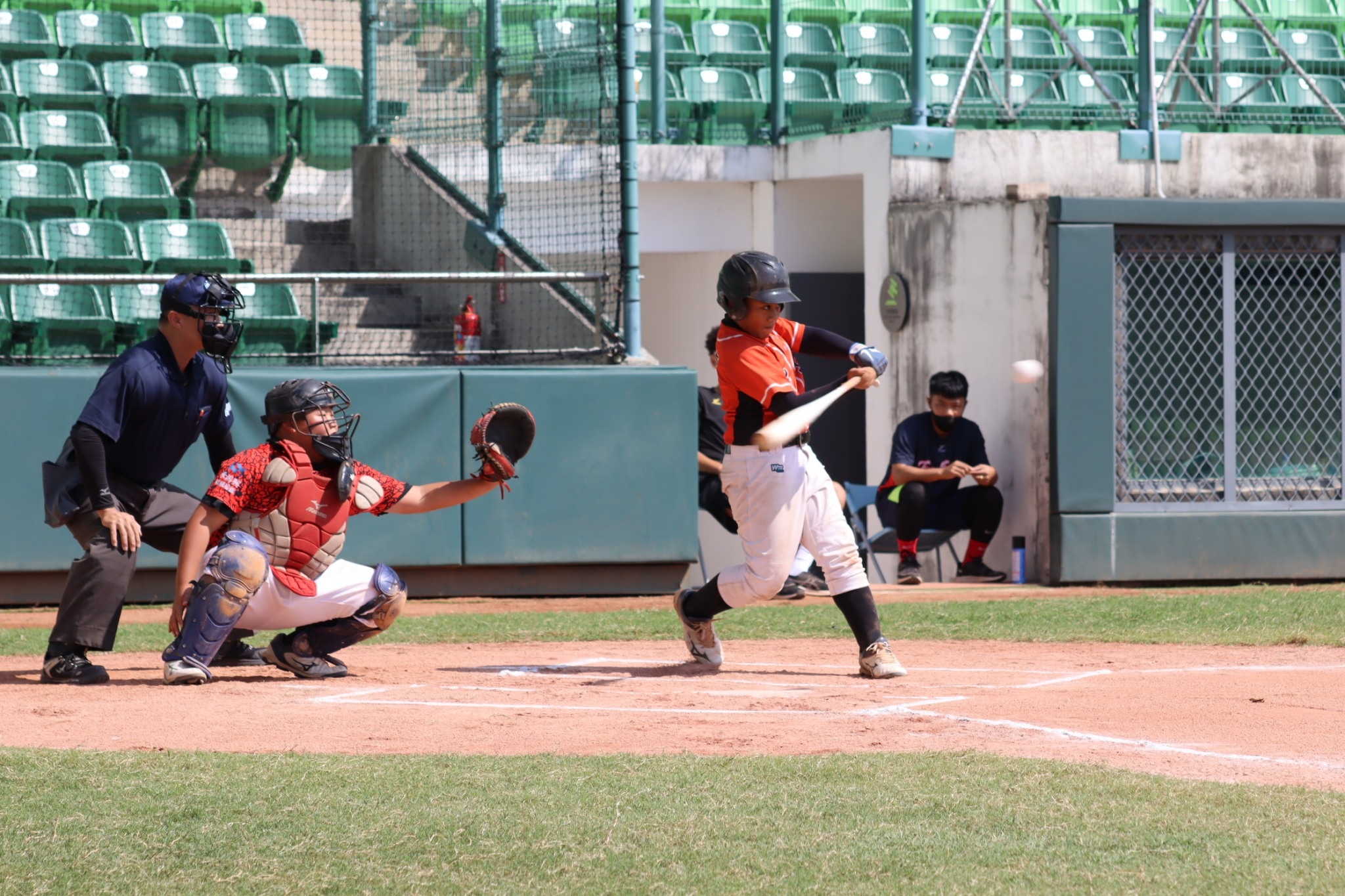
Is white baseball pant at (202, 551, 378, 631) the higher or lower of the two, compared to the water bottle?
higher

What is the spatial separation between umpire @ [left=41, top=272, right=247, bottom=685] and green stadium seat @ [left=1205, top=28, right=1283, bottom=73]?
9.46 metres

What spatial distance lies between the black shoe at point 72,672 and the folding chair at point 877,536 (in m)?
5.56

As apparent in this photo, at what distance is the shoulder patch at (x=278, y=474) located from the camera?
581 cm

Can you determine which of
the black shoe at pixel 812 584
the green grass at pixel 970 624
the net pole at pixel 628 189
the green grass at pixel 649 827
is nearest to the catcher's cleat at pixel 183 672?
the green grass at pixel 649 827

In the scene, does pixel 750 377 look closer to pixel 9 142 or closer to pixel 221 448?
pixel 221 448

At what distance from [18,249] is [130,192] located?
1392mm

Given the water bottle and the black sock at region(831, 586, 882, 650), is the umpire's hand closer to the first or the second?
the black sock at region(831, 586, 882, 650)

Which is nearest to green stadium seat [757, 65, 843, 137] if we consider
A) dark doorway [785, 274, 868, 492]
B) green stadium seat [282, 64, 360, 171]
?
dark doorway [785, 274, 868, 492]

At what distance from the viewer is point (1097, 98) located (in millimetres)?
13023

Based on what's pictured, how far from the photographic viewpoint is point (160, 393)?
6004mm

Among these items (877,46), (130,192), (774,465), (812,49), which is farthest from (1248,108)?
(130,192)

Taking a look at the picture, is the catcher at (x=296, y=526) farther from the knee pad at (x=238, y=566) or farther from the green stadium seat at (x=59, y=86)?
the green stadium seat at (x=59, y=86)

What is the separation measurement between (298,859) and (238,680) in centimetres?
293

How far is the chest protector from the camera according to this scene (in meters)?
5.90
